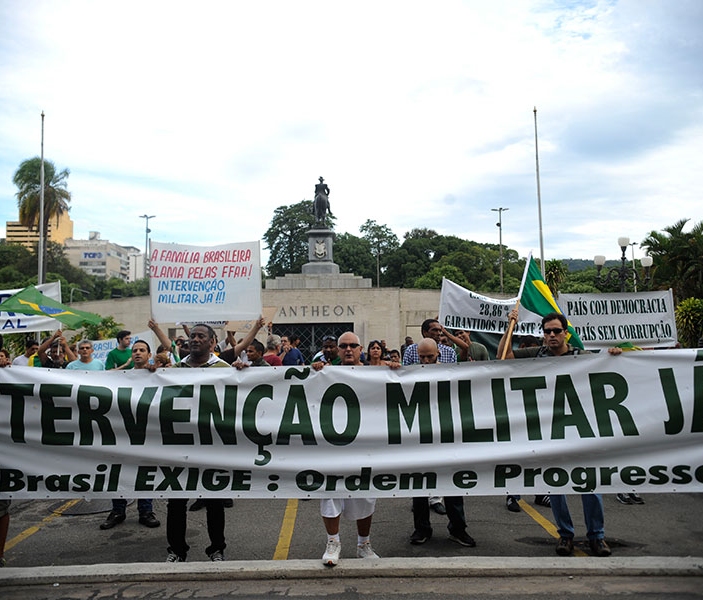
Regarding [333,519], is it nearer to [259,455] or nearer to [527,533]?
[259,455]

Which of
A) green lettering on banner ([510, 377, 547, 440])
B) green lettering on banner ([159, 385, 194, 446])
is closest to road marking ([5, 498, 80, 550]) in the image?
green lettering on banner ([159, 385, 194, 446])

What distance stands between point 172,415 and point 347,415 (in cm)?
131

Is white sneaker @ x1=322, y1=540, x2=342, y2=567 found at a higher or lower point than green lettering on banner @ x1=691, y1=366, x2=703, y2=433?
lower

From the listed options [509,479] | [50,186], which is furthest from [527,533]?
[50,186]

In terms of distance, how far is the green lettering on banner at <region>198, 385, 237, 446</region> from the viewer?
16.6 ft

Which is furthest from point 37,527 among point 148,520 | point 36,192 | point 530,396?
point 36,192

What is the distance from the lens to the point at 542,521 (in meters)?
6.22

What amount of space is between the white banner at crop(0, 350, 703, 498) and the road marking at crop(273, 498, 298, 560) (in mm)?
666

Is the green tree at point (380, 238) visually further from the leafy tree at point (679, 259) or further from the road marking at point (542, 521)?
the road marking at point (542, 521)

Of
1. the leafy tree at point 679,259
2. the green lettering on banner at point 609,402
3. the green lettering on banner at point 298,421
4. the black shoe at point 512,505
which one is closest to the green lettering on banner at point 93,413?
the green lettering on banner at point 298,421

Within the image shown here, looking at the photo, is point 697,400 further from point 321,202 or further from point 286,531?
point 321,202

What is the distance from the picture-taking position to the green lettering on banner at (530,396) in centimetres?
500

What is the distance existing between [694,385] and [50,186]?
51.4 m

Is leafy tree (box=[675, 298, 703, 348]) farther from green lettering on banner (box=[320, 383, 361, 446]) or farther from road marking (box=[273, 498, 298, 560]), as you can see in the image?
green lettering on banner (box=[320, 383, 361, 446])
